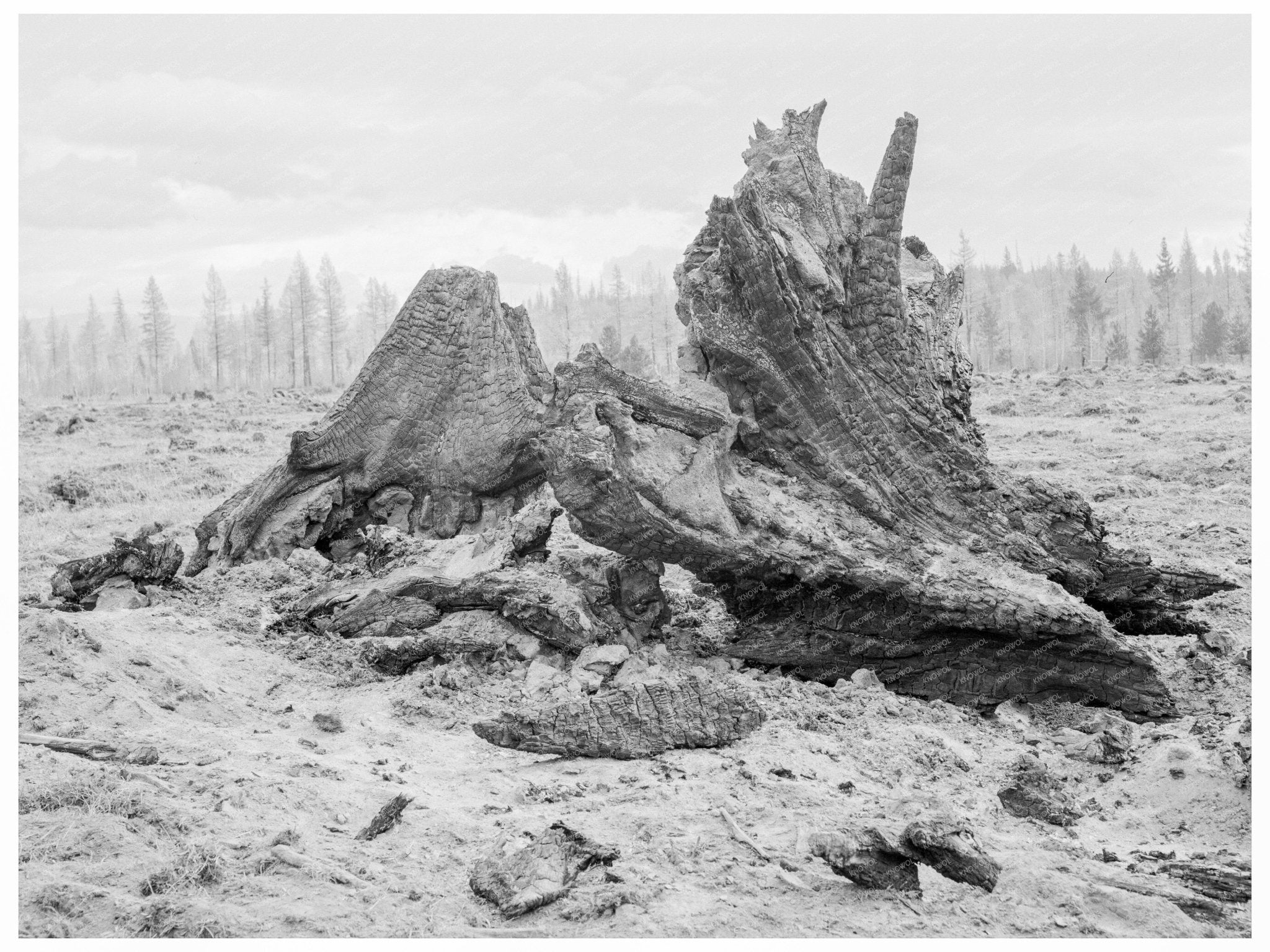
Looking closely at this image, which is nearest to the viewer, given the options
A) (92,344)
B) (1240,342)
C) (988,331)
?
(1240,342)

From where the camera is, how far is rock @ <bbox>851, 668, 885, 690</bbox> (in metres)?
5.89

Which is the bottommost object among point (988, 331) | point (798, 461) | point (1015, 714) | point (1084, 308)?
point (1015, 714)

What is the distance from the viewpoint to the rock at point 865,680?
5.89 meters

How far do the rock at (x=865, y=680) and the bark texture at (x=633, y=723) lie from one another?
1044 mm

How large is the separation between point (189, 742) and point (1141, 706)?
16.7ft

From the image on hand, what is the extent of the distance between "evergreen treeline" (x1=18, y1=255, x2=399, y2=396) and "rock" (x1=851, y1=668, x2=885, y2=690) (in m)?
57.1

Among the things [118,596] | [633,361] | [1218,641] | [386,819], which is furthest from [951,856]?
[633,361]

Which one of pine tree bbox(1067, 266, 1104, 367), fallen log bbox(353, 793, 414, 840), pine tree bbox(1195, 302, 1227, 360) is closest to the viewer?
fallen log bbox(353, 793, 414, 840)

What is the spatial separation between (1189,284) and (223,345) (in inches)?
3267

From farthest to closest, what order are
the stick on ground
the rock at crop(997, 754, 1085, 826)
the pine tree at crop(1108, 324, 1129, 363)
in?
the pine tree at crop(1108, 324, 1129, 363)
the rock at crop(997, 754, 1085, 826)
the stick on ground

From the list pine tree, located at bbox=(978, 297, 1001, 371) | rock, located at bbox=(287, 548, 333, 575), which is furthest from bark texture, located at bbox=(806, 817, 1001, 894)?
pine tree, located at bbox=(978, 297, 1001, 371)

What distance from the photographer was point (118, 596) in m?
7.32

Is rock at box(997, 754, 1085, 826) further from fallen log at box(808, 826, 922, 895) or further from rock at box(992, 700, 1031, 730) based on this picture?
fallen log at box(808, 826, 922, 895)

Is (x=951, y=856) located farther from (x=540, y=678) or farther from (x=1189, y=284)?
(x=1189, y=284)
